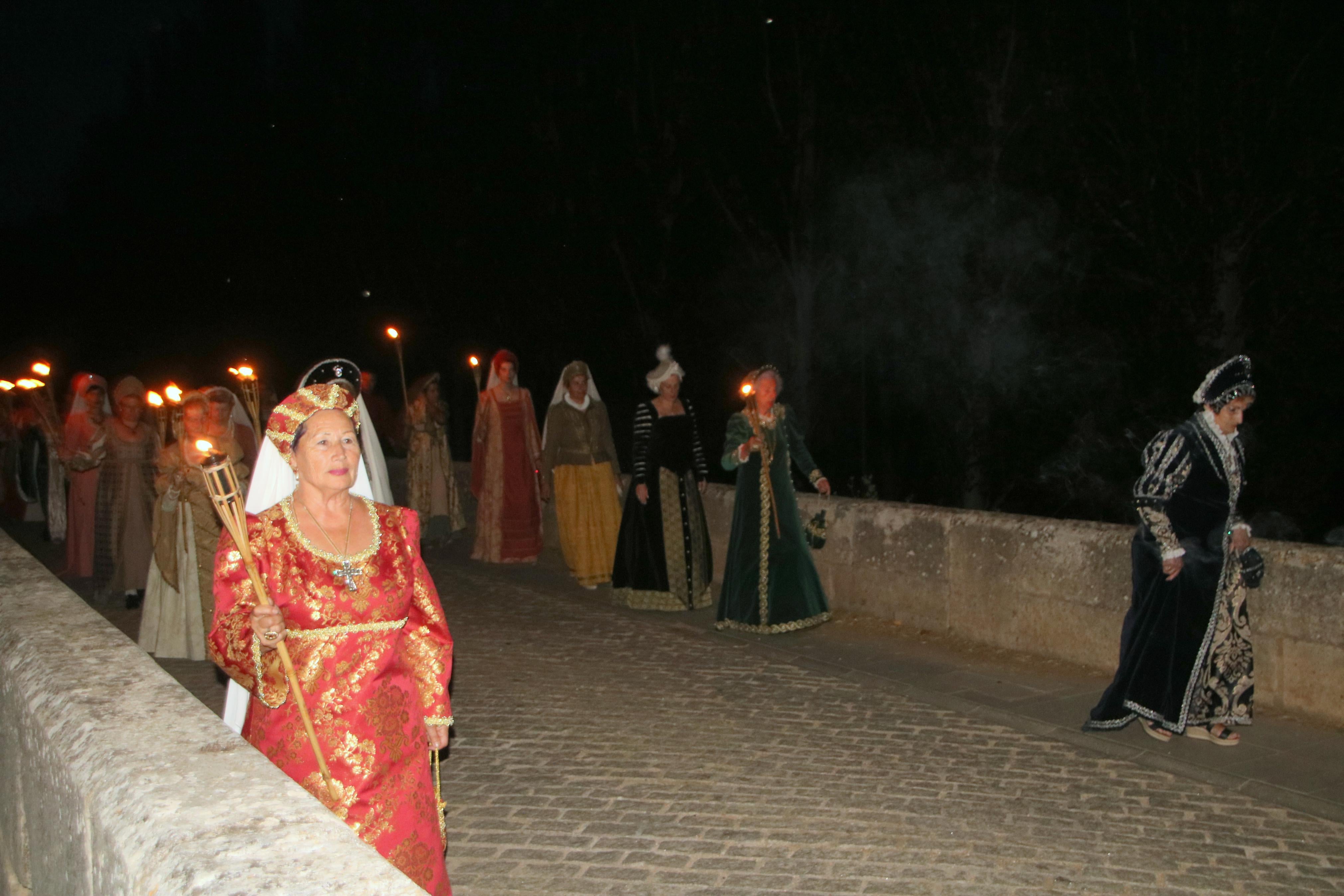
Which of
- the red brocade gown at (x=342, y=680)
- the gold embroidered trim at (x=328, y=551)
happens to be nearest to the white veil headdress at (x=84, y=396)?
the gold embroidered trim at (x=328, y=551)

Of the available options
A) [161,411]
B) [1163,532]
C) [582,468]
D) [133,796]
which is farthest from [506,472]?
[133,796]

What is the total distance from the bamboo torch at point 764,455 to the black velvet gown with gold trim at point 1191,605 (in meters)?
2.99

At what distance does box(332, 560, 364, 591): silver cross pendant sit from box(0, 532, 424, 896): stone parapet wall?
50 cm

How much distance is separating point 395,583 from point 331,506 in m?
0.29

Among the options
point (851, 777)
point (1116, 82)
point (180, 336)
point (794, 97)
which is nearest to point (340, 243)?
point (180, 336)

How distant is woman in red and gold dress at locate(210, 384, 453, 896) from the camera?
3193mm

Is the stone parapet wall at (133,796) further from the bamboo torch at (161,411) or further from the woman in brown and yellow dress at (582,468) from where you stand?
the woman in brown and yellow dress at (582,468)

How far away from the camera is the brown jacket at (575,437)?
11.0 meters

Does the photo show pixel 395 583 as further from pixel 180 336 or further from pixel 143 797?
pixel 180 336

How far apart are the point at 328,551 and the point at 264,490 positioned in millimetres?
630

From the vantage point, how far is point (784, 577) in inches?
330

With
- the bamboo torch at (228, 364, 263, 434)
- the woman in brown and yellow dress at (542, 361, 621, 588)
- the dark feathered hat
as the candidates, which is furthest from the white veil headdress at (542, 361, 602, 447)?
the bamboo torch at (228, 364, 263, 434)

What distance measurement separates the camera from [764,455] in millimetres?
8445

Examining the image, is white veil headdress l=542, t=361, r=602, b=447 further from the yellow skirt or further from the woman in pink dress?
the woman in pink dress
